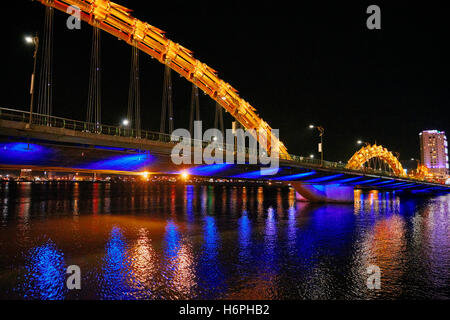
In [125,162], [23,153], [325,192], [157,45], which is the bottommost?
[325,192]

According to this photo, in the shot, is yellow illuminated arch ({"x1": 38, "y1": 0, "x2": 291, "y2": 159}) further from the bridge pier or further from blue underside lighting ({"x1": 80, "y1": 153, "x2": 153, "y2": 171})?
blue underside lighting ({"x1": 80, "y1": 153, "x2": 153, "y2": 171})

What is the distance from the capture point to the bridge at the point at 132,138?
21188mm

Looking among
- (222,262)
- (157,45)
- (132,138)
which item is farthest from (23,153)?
(157,45)

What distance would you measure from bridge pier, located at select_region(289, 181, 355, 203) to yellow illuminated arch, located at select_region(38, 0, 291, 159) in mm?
11435

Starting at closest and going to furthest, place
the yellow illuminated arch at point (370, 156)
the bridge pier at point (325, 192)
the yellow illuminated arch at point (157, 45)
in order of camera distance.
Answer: the yellow illuminated arch at point (157, 45) < the bridge pier at point (325, 192) < the yellow illuminated arch at point (370, 156)

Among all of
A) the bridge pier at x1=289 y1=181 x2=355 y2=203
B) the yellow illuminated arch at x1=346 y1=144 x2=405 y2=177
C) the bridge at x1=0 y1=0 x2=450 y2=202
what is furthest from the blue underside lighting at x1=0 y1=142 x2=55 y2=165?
the yellow illuminated arch at x1=346 y1=144 x2=405 y2=177

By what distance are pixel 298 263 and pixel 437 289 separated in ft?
16.6

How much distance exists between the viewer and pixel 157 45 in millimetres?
40625

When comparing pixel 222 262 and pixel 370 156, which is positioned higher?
pixel 370 156

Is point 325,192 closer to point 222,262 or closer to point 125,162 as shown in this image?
point 125,162

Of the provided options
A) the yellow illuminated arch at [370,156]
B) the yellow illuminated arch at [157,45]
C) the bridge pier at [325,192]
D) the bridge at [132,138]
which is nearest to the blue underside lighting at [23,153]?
the bridge at [132,138]

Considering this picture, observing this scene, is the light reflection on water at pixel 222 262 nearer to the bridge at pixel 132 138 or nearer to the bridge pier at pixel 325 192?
the bridge at pixel 132 138

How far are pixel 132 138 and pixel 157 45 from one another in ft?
67.4

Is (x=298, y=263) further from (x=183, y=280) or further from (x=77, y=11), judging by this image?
(x=77, y=11)
